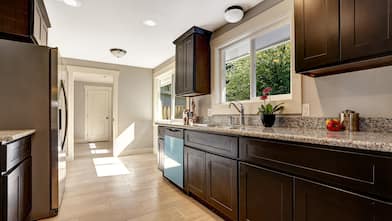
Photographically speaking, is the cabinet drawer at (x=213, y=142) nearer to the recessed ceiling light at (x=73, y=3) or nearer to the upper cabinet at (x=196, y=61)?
the upper cabinet at (x=196, y=61)

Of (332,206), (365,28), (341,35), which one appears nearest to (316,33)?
(341,35)

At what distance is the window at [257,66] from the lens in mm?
2234

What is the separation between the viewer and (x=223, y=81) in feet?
10.1

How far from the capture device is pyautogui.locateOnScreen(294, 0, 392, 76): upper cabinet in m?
1.20

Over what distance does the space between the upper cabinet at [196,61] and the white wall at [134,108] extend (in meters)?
2.49

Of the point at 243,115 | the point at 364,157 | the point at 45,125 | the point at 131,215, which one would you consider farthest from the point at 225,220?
the point at 45,125

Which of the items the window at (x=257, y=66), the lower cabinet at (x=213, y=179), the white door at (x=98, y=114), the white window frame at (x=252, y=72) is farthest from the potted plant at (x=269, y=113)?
the white door at (x=98, y=114)

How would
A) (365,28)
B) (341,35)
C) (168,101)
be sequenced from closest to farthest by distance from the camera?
(365,28), (341,35), (168,101)

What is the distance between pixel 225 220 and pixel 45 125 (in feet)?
6.77

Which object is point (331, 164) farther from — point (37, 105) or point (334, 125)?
point (37, 105)

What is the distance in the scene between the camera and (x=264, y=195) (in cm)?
149

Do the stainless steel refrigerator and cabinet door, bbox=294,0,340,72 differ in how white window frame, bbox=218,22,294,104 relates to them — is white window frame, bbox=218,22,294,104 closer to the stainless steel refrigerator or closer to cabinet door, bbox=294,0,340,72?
cabinet door, bbox=294,0,340,72

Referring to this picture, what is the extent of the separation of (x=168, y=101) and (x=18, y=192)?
365cm

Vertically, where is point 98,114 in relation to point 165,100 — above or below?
below
